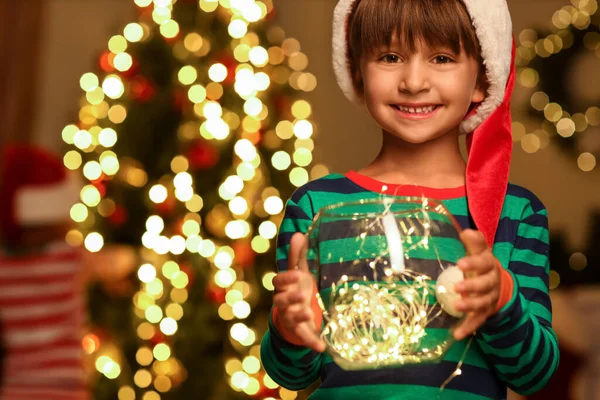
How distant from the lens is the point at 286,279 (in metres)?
0.99

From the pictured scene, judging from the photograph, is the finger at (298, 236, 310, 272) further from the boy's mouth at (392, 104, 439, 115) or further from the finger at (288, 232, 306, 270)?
the boy's mouth at (392, 104, 439, 115)

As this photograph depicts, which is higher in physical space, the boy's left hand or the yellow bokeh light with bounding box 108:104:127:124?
the yellow bokeh light with bounding box 108:104:127:124

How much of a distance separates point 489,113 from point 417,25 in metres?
0.18

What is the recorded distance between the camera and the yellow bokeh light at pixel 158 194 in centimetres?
323

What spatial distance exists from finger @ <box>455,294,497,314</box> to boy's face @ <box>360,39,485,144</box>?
0.27 meters

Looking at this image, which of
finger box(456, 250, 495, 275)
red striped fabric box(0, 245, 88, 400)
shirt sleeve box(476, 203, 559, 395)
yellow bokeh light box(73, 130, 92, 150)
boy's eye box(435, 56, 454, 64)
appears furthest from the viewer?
yellow bokeh light box(73, 130, 92, 150)

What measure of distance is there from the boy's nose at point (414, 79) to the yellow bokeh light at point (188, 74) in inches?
86.3

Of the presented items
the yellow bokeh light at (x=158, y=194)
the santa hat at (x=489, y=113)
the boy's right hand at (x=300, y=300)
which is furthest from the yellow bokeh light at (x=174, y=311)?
the boy's right hand at (x=300, y=300)

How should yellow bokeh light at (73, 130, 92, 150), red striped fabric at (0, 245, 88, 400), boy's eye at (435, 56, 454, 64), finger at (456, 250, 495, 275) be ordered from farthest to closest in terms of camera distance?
1. yellow bokeh light at (73, 130, 92, 150)
2. red striped fabric at (0, 245, 88, 400)
3. boy's eye at (435, 56, 454, 64)
4. finger at (456, 250, 495, 275)

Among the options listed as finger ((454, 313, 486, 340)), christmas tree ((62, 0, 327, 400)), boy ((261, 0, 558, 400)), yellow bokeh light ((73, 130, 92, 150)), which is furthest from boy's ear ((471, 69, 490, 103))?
yellow bokeh light ((73, 130, 92, 150))

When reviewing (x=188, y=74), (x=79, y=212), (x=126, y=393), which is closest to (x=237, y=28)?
(x=188, y=74)

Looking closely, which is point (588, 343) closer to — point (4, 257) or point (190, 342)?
point (190, 342)

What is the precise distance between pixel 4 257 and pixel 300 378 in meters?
2.37

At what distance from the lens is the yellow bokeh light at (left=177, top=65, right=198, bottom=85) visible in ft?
10.7
